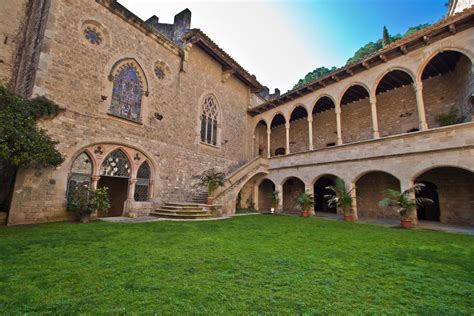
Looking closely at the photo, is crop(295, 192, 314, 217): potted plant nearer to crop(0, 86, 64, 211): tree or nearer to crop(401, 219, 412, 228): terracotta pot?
crop(401, 219, 412, 228): terracotta pot

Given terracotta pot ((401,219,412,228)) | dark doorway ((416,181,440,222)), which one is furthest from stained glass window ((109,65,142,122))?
dark doorway ((416,181,440,222))

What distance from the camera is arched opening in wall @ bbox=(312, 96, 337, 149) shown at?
14.8 meters

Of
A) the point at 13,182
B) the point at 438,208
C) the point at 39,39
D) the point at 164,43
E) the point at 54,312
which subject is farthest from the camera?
the point at 164,43

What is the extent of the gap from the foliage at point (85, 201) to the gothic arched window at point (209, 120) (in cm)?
686

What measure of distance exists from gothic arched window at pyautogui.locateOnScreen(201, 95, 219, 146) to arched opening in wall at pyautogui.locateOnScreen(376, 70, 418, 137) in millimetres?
10070

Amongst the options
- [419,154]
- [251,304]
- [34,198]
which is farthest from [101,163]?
[419,154]

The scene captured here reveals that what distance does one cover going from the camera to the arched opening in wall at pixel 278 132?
17.7 meters

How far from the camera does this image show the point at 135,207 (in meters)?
9.36

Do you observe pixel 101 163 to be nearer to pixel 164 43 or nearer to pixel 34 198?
pixel 34 198

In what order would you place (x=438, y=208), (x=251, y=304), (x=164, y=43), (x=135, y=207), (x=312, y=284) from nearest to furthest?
(x=251, y=304), (x=312, y=284), (x=135, y=207), (x=438, y=208), (x=164, y=43)

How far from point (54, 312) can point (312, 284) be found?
8.94 feet

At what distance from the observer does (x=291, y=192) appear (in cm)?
1614

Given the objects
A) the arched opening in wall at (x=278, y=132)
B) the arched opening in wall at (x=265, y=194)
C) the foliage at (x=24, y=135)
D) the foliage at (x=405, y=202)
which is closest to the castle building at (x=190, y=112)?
the foliage at (x=405, y=202)

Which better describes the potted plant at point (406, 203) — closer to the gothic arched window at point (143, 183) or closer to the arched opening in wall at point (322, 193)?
the arched opening in wall at point (322, 193)
